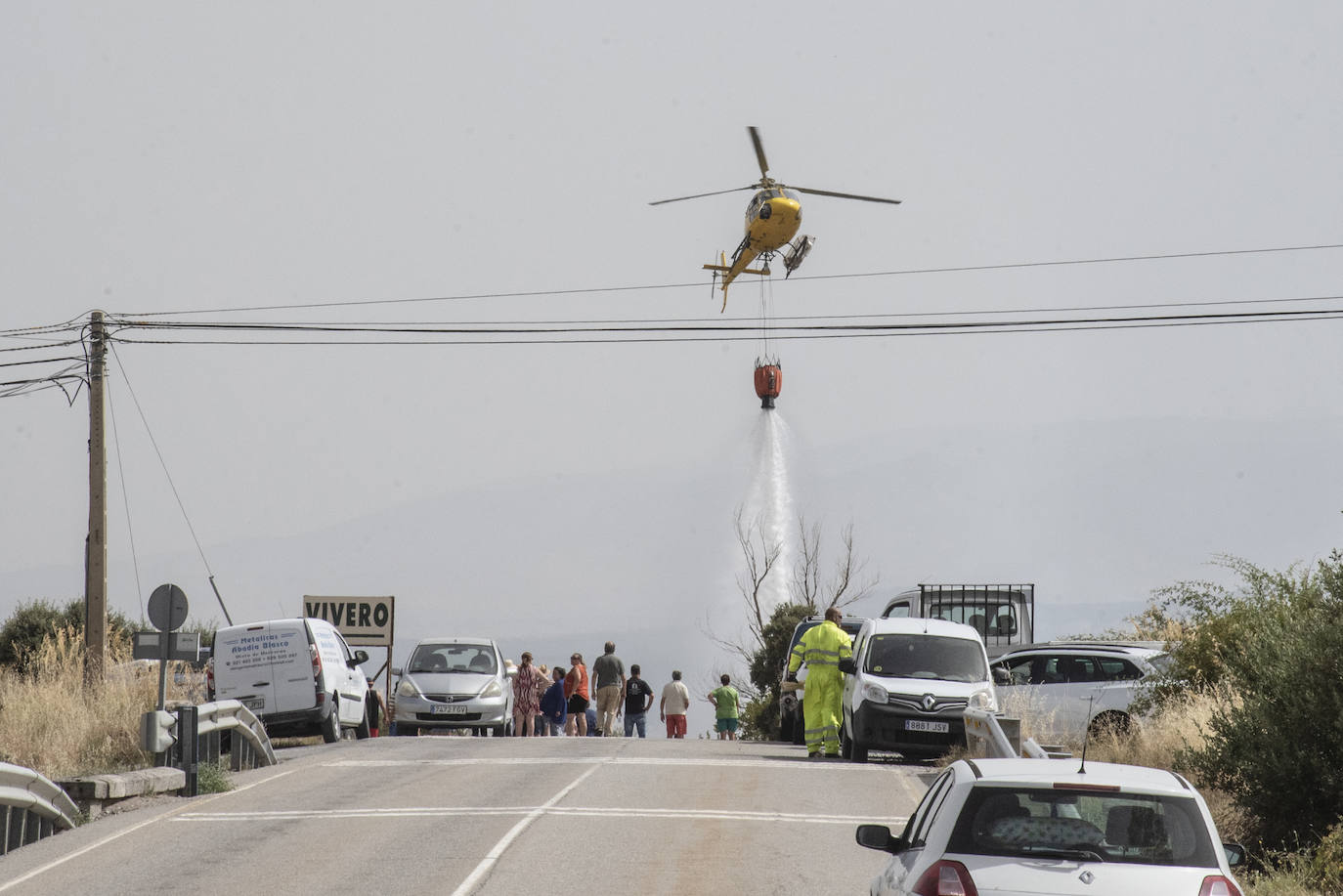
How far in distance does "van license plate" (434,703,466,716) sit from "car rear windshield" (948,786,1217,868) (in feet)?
69.7

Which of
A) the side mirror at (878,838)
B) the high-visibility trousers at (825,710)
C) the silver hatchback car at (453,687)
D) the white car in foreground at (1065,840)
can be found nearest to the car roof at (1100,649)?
the high-visibility trousers at (825,710)

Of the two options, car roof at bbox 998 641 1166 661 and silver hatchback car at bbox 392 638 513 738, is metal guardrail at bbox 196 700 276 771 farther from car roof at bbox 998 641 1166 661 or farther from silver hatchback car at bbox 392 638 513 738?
car roof at bbox 998 641 1166 661

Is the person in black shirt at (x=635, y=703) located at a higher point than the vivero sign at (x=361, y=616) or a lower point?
lower

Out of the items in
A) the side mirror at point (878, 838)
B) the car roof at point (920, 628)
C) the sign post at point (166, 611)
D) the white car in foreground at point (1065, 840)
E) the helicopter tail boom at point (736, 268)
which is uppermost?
the helicopter tail boom at point (736, 268)

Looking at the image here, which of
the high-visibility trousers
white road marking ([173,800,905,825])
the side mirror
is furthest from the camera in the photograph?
the high-visibility trousers

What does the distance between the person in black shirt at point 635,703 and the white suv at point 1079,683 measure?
Answer: 29.7 ft

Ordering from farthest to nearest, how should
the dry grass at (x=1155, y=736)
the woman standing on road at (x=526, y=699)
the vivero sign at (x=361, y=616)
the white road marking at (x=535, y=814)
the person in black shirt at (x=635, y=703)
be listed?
the vivero sign at (x=361, y=616) → the woman standing on road at (x=526, y=699) → the person in black shirt at (x=635, y=703) → the dry grass at (x=1155, y=736) → the white road marking at (x=535, y=814)

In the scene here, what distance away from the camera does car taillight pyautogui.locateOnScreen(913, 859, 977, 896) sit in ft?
21.5

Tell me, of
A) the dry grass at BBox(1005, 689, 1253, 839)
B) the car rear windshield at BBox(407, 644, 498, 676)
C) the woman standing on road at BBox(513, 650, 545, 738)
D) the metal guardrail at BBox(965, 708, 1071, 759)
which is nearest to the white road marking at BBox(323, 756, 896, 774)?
the dry grass at BBox(1005, 689, 1253, 839)

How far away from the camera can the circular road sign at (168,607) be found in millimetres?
18172

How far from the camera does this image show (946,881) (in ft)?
21.6

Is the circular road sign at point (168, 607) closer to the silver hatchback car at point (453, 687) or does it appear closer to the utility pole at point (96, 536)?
the utility pole at point (96, 536)

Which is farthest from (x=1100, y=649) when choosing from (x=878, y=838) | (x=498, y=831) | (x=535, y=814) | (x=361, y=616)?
(x=361, y=616)

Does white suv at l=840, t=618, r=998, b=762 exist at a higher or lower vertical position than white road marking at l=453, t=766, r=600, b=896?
higher
